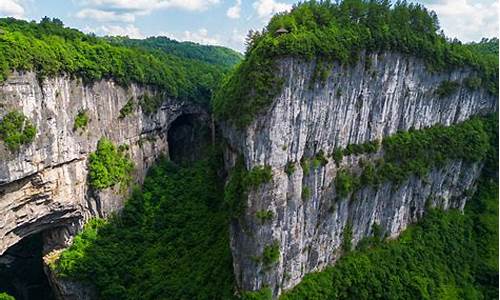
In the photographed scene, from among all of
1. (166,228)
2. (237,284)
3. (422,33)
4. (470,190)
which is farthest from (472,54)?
(166,228)

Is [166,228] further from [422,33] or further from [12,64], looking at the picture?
[422,33]

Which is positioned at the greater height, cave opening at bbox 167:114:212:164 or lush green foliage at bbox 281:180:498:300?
cave opening at bbox 167:114:212:164

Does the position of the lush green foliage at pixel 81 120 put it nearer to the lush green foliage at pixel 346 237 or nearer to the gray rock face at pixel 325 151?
the gray rock face at pixel 325 151

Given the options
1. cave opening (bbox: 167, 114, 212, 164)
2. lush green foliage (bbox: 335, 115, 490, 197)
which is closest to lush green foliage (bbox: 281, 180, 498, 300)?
lush green foliage (bbox: 335, 115, 490, 197)

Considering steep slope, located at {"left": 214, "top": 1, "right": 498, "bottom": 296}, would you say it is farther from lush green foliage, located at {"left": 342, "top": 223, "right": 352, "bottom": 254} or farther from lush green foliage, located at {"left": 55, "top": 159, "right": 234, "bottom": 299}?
lush green foliage, located at {"left": 55, "top": 159, "right": 234, "bottom": 299}

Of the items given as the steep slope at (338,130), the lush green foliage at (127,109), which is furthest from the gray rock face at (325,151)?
the lush green foliage at (127,109)

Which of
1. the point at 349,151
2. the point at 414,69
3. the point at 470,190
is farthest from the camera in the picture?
the point at 470,190
